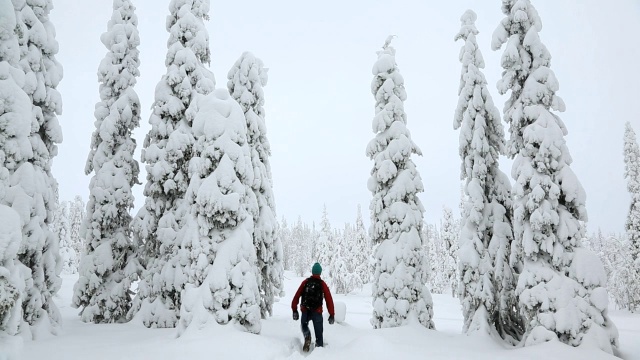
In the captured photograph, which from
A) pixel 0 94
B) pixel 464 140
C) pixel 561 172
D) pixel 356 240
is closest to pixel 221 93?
pixel 0 94

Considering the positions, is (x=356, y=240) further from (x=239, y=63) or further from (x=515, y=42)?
(x=515, y=42)

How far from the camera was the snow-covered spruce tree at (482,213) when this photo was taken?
15.7 meters

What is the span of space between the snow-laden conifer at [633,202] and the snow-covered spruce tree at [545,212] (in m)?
30.1

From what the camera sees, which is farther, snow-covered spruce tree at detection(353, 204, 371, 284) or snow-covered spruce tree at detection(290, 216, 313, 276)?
snow-covered spruce tree at detection(290, 216, 313, 276)

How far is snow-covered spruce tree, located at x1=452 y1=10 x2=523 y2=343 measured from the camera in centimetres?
1574

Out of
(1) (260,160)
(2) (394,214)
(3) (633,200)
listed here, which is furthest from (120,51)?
(3) (633,200)

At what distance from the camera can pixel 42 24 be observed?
1457 centimetres

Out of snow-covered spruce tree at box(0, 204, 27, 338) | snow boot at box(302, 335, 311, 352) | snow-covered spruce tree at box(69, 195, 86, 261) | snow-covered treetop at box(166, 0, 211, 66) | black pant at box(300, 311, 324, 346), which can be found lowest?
snow boot at box(302, 335, 311, 352)

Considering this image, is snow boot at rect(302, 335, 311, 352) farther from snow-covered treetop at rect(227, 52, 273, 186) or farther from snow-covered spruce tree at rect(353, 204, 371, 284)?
snow-covered spruce tree at rect(353, 204, 371, 284)

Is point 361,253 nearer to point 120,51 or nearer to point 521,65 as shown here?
point 120,51

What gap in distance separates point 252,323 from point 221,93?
8097 millimetres

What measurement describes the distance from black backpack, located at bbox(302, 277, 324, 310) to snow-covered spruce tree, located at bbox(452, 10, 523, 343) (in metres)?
7.59

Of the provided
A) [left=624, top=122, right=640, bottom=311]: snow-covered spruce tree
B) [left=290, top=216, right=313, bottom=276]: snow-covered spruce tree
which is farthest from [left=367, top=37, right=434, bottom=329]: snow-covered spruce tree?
[left=290, top=216, right=313, bottom=276]: snow-covered spruce tree

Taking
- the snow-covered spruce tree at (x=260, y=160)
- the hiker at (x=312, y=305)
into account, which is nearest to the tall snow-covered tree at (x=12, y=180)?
the hiker at (x=312, y=305)
